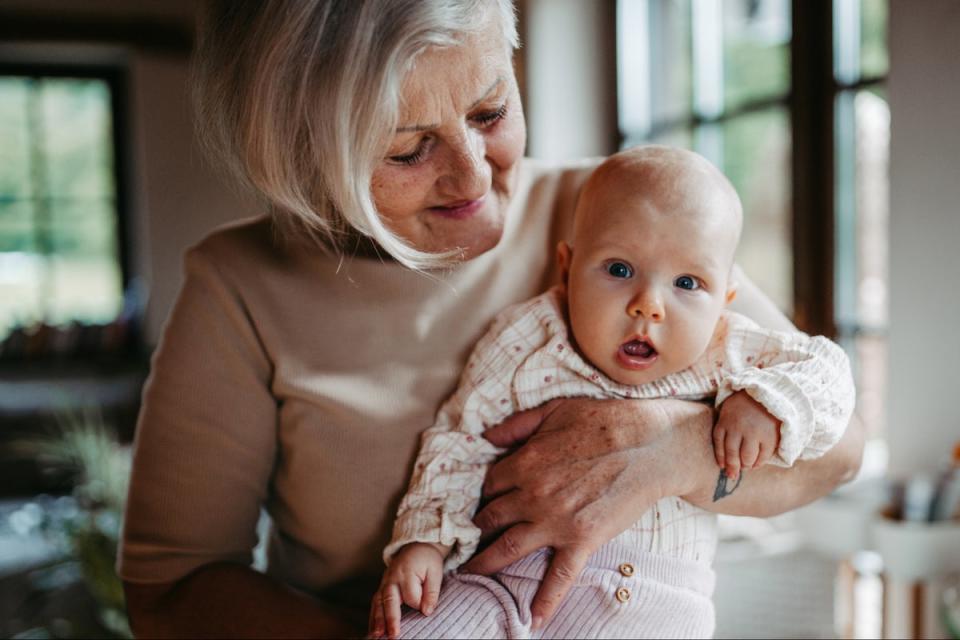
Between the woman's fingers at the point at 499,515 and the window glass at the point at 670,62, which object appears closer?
the woman's fingers at the point at 499,515

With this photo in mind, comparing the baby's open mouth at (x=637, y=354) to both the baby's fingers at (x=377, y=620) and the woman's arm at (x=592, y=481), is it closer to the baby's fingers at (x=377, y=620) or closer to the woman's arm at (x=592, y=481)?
the woman's arm at (x=592, y=481)

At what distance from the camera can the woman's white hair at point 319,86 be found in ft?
2.81

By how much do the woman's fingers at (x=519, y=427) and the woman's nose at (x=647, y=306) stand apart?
155 mm

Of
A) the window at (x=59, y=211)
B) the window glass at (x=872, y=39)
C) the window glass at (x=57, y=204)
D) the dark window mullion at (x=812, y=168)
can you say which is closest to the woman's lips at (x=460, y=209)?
the window glass at (x=872, y=39)

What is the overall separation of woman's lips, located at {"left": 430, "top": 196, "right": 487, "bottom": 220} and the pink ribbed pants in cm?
A: 40

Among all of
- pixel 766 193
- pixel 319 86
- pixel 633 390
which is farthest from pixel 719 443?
pixel 766 193

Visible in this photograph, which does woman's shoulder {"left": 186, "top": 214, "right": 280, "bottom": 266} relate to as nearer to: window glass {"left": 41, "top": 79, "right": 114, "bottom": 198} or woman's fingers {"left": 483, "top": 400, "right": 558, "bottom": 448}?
woman's fingers {"left": 483, "top": 400, "right": 558, "bottom": 448}

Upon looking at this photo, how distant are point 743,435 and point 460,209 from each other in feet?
1.33

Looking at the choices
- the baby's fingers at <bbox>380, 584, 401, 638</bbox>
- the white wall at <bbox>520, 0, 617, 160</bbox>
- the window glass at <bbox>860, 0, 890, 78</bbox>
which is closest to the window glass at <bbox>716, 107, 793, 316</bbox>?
the window glass at <bbox>860, 0, 890, 78</bbox>

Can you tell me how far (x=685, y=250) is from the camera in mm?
939

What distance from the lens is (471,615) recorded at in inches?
35.3

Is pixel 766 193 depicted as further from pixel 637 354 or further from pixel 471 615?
pixel 471 615

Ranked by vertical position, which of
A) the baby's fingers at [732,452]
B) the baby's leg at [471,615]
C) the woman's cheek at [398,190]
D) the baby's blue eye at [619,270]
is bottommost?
the baby's leg at [471,615]

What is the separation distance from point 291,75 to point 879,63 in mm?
Result: 2503
